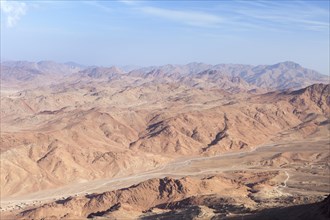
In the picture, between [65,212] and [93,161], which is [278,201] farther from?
[93,161]

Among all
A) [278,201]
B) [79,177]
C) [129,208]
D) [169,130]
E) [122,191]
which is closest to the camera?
[278,201]

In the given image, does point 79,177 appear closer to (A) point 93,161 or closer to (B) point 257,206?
(A) point 93,161

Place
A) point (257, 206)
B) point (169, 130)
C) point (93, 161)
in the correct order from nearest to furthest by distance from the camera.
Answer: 1. point (257, 206)
2. point (93, 161)
3. point (169, 130)

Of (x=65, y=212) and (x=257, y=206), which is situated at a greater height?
(x=257, y=206)

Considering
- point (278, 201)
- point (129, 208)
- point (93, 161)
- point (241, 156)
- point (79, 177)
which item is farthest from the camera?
point (241, 156)

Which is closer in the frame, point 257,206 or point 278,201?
point 257,206

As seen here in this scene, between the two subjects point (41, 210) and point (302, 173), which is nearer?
point (41, 210)

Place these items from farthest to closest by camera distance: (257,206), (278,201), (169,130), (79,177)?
(169,130) < (79,177) < (278,201) < (257,206)

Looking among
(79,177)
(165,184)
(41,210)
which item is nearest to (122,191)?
(165,184)

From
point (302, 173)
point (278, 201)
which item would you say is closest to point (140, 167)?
point (302, 173)
